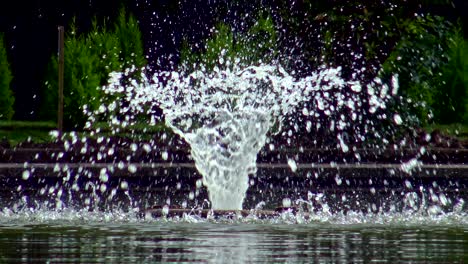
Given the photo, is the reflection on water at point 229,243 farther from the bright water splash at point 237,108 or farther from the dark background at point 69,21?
the dark background at point 69,21

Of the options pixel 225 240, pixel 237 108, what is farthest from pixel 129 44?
pixel 225 240

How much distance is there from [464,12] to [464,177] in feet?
41.6

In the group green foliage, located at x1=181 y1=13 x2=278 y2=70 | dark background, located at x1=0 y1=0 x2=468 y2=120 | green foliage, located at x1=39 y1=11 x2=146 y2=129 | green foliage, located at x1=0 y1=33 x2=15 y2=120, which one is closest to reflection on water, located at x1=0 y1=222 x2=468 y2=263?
green foliage, located at x1=39 y1=11 x2=146 y2=129

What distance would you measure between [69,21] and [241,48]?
17.7ft

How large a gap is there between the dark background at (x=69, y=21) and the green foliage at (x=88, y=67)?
203 centimetres

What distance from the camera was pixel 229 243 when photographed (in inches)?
284

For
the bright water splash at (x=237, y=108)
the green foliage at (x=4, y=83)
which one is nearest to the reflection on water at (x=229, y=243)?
the bright water splash at (x=237, y=108)

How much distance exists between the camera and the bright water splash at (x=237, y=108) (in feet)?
37.2

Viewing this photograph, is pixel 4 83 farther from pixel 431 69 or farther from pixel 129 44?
pixel 431 69

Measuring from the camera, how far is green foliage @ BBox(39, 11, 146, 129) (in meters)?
18.5

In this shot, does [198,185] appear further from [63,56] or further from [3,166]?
[63,56]

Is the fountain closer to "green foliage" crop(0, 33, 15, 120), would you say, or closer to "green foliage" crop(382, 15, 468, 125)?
"green foliage" crop(382, 15, 468, 125)

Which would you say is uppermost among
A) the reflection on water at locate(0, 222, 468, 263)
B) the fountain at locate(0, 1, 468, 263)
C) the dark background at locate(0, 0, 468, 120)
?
the dark background at locate(0, 0, 468, 120)

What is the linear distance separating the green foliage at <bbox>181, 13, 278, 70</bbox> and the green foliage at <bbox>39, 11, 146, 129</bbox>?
97 cm
